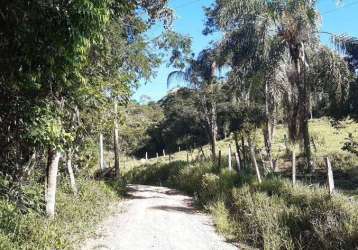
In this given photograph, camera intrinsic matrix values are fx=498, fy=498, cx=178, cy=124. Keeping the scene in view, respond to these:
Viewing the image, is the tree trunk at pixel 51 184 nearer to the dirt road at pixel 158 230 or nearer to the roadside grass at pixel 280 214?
the dirt road at pixel 158 230

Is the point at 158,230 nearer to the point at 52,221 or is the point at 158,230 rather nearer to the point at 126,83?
the point at 52,221

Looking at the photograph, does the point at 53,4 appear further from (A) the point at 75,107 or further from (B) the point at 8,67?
(A) the point at 75,107

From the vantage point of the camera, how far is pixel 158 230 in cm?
1297

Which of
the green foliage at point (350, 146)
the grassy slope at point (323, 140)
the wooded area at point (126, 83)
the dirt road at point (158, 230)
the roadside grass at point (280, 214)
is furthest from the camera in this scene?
the grassy slope at point (323, 140)

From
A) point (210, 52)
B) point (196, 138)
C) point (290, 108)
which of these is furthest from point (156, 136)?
point (290, 108)

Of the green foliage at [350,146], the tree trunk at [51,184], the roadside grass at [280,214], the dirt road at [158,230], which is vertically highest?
the green foliage at [350,146]

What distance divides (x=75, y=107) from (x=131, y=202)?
7.77m

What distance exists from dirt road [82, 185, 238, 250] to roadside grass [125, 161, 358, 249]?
1.83ft

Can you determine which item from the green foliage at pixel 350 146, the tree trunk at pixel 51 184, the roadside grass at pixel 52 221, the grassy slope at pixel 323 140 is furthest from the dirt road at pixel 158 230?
the grassy slope at pixel 323 140

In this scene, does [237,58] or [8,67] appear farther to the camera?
[237,58]

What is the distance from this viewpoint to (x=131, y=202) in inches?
790

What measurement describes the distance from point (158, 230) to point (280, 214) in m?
3.31

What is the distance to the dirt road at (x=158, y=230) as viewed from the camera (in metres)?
11.2

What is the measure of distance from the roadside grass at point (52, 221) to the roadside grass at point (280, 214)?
3.62 m
